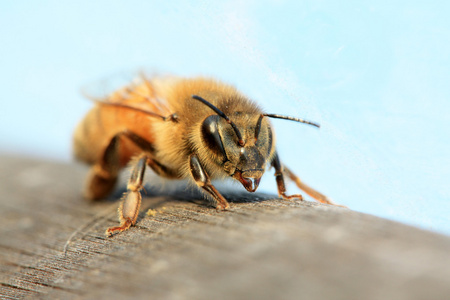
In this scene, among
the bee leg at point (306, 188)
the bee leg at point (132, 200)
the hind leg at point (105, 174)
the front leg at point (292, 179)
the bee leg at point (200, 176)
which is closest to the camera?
the bee leg at point (132, 200)

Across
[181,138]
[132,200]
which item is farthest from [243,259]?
[181,138]

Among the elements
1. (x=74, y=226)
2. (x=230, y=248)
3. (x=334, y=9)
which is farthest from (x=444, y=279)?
(x=74, y=226)

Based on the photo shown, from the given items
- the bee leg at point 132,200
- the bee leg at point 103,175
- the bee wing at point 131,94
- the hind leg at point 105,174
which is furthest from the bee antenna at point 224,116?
the bee leg at point 103,175

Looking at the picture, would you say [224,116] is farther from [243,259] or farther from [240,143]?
[243,259]

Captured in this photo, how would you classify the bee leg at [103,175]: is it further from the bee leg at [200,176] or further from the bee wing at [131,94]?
the bee leg at [200,176]

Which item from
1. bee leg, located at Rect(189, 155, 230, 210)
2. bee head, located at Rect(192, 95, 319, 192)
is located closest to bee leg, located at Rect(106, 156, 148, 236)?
bee leg, located at Rect(189, 155, 230, 210)

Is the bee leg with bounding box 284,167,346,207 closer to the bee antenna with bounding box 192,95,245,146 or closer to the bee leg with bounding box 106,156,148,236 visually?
the bee antenna with bounding box 192,95,245,146

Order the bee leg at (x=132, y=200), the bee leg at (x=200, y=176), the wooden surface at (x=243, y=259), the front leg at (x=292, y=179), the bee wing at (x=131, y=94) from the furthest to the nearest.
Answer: the bee wing at (x=131, y=94)
the front leg at (x=292, y=179)
the bee leg at (x=200, y=176)
the bee leg at (x=132, y=200)
the wooden surface at (x=243, y=259)
